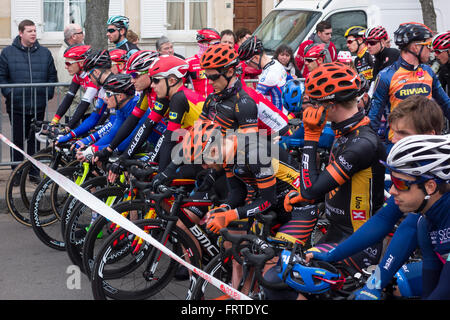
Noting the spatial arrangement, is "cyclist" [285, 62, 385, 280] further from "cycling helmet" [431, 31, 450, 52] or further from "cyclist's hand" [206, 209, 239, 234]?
"cycling helmet" [431, 31, 450, 52]

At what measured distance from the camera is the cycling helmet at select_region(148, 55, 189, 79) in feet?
19.8

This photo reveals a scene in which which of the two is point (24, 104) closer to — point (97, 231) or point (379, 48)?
point (97, 231)

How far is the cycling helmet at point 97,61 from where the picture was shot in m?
7.64

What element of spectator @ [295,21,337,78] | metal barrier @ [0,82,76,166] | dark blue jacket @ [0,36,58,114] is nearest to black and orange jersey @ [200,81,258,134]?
metal barrier @ [0,82,76,166]

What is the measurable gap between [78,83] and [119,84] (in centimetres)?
187

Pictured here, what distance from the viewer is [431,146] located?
3.06m

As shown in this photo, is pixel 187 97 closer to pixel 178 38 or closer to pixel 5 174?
pixel 5 174

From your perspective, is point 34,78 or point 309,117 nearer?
point 309,117

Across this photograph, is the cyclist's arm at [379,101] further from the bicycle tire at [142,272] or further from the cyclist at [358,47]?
the cyclist at [358,47]

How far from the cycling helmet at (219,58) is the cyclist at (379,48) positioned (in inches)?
186

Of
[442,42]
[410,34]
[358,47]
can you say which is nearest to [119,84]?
[410,34]

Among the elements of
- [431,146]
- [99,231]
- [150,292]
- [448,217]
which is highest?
[431,146]
